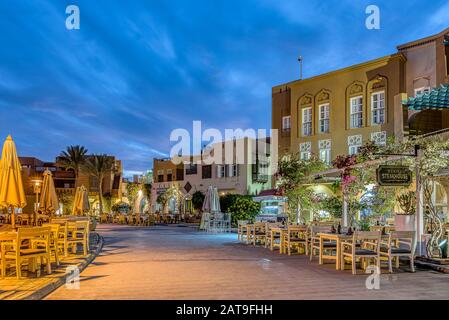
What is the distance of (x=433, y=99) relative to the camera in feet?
48.9

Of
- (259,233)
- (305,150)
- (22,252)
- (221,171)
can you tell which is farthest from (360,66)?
(22,252)

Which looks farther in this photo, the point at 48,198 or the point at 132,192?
the point at 132,192

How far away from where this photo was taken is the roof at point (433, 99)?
14246 millimetres

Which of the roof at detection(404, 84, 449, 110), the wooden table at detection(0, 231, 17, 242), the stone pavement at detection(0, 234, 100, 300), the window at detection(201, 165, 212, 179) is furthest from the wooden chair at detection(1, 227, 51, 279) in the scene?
the window at detection(201, 165, 212, 179)

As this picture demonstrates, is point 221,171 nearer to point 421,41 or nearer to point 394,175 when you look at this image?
point 421,41

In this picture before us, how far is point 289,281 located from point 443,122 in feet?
51.9

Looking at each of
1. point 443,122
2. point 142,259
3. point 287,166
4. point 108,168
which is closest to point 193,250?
point 142,259

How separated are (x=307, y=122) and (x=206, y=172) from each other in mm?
16545

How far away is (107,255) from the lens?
1362 centimetres

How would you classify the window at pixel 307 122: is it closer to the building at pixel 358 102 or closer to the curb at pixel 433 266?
the building at pixel 358 102

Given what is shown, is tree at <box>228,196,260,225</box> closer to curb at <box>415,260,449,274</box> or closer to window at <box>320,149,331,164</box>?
window at <box>320,149,331,164</box>

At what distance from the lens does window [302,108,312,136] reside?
28.3 meters

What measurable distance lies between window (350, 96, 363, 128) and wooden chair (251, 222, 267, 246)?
10.4 metres
